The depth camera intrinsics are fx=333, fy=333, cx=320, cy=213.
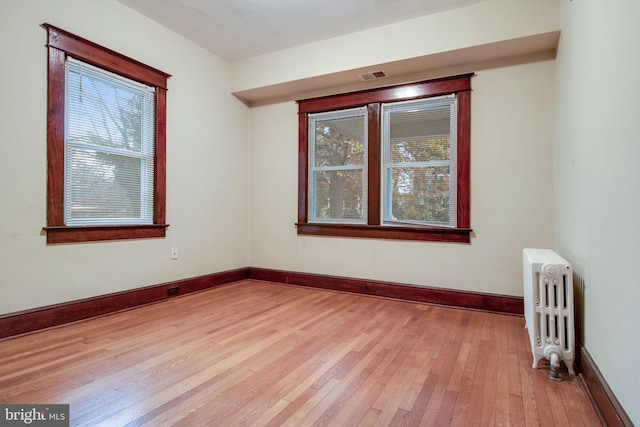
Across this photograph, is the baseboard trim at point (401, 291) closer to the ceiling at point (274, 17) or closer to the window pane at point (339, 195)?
the window pane at point (339, 195)

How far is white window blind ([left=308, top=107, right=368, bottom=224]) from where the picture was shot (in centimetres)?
395

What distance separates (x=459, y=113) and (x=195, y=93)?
9.60 ft

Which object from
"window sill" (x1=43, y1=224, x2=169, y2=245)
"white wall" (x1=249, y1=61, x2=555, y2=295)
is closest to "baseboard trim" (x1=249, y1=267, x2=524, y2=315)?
"white wall" (x1=249, y1=61, x2=555, y2=295)

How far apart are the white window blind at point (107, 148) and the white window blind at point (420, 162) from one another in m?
2.52

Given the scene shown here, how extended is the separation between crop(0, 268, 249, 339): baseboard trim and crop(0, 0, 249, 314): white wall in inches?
2.4

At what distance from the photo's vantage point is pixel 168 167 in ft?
11.7

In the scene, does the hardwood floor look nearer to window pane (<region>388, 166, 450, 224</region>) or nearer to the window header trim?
window pane (<region>388, 166, 450, 224</region>)

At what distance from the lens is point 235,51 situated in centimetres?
402

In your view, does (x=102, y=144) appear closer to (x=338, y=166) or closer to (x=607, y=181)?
(x=338, y=166)

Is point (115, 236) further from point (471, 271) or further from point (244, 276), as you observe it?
point (471, 271)

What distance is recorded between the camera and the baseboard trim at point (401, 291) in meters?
3.17

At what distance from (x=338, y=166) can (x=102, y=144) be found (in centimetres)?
244

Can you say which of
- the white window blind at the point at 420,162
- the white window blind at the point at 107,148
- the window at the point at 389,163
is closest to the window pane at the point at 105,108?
the white window blind at the point at 107,148

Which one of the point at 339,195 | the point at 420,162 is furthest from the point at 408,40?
the point at 339,195
